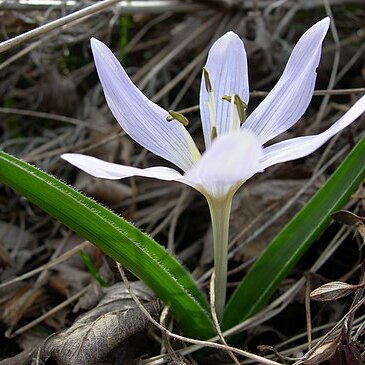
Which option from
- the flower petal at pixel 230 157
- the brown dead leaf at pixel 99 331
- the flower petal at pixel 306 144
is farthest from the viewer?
the brown dead leaf at pixel 99 331

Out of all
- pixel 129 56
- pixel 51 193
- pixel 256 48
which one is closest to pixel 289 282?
pixel 51 193

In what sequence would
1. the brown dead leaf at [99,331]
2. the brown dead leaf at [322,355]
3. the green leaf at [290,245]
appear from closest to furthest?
the brown dead leaf at [322,355]
the brown dead leaf at [99,331]
the green leaf at [290,245]

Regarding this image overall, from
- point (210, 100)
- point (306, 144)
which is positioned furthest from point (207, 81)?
point (306, 144)

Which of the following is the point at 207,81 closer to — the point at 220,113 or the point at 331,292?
the point at 220,113

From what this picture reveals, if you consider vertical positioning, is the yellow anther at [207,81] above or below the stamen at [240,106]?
above

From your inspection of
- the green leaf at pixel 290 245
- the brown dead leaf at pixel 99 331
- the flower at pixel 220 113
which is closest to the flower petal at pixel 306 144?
the flower at pixel 220 113

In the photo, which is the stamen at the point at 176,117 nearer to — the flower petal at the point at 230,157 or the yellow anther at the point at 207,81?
the yellow anther at the point at 207,81

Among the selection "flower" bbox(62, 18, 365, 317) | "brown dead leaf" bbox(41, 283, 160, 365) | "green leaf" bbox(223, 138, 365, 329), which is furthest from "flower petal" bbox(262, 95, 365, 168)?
"brown dead leaf" bbox(41, 283, 160, 365)

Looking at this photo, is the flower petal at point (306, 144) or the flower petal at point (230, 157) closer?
the flower petal at point (230, 157)
